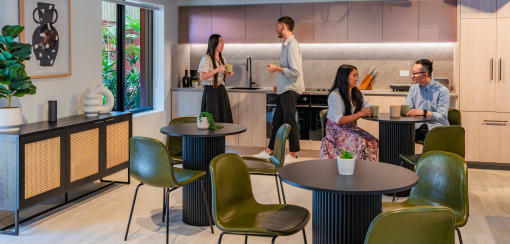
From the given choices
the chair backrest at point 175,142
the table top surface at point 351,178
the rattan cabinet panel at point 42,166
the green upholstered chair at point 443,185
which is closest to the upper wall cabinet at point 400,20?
the chair backrest at point 175,142

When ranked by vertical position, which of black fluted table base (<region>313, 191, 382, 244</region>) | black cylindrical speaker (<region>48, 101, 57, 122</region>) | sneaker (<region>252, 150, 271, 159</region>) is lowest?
sneaker (<region>252, 150, 271, 159</region>)

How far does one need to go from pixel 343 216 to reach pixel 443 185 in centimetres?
→ 82

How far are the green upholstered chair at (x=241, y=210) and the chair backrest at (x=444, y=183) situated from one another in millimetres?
773

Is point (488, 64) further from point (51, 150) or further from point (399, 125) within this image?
point (51, 150)

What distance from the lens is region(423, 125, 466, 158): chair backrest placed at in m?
4.57

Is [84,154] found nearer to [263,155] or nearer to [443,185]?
[263,155]

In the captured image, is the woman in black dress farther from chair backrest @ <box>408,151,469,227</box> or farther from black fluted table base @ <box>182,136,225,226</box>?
chair backrest @ <box>408,151,469,227</box>

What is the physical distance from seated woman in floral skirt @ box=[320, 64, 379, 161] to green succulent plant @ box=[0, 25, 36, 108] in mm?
2689

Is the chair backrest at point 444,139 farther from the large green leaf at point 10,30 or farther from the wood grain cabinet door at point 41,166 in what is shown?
the large green leaf at point 10,30

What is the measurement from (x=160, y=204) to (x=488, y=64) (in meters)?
4.38

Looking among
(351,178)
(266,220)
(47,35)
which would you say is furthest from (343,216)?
(47,35)

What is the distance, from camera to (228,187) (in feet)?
10.9

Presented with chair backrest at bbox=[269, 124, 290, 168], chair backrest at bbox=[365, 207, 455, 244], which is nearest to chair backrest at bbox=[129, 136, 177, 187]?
chair backrest at bbox=[269, 124, 290, 168]

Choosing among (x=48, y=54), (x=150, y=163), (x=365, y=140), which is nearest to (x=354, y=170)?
(x=150, y=163)
